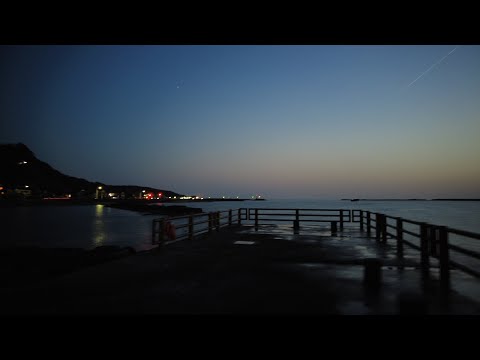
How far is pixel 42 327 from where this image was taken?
475 cm

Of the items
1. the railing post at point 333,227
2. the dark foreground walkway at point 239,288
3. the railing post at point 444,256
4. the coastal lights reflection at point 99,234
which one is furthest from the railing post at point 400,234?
the coastal lights reflection at point 99,234

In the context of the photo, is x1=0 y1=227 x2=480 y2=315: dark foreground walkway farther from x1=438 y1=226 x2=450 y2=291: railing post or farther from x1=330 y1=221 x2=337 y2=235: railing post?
x1=330 y1=221 x2=337 y2=235: railing post

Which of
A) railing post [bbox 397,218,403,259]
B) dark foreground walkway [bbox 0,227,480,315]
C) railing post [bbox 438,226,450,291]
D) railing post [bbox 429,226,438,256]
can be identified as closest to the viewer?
dark foreground walkway [bbox 0,227,480,315]

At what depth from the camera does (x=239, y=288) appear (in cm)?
679

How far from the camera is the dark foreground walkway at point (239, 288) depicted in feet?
18.0

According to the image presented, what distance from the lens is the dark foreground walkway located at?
216 inches

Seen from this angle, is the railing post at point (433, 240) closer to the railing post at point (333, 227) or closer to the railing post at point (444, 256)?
the railing post at point (444, 256)

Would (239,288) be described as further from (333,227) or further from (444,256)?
(333,227)

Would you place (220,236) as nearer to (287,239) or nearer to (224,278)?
(287,239)

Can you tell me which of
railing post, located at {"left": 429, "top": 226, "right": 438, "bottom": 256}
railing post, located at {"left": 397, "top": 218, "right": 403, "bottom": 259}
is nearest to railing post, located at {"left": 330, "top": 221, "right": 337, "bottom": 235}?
railing post, located at {"left": 397, "top": 218, "right": 403, "bottom": 259}
